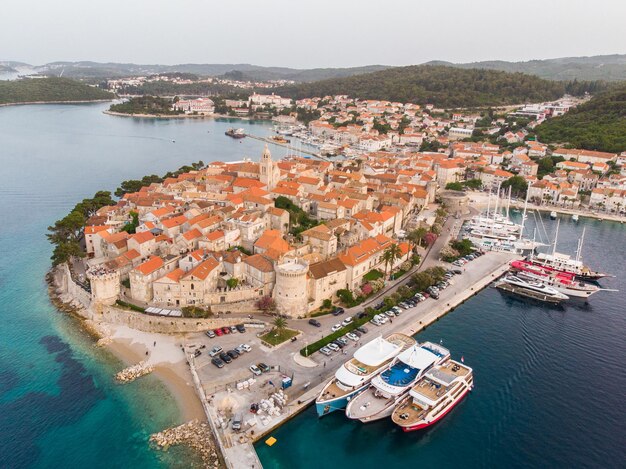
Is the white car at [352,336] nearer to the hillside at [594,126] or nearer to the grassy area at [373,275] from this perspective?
the grassy area at [373,275]

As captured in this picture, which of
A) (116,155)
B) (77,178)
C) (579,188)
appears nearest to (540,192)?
(579,188)

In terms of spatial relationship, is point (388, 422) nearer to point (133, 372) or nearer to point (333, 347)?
point (333, 347)

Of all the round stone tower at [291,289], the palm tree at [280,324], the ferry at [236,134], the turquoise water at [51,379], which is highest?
the ferry at [236,134]

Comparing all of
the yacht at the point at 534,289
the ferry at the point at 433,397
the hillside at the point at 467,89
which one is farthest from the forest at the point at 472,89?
the ferry at the point at 433,397

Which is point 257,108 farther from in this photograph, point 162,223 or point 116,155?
point 162,223

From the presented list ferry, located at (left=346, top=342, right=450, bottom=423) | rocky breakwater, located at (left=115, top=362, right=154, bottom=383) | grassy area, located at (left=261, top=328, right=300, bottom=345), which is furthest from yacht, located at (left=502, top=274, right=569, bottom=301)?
rocky breakwater, located at (left=115, top=362, right=154, bottom=383)

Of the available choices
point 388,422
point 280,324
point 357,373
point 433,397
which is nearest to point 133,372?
point 280,324
